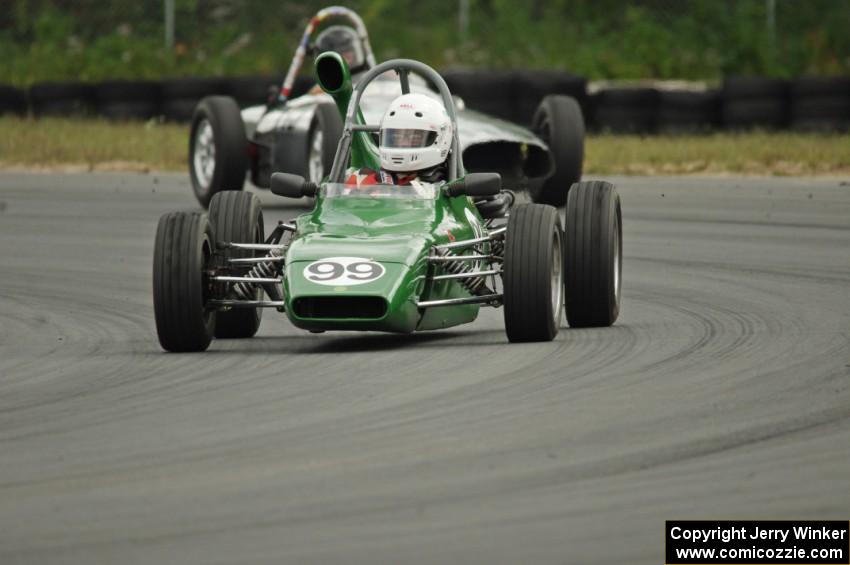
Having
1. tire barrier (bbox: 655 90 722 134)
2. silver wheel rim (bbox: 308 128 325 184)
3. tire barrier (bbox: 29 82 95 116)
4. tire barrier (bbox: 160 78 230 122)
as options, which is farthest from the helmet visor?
tire barrier (bbox: 29 82 95 116)

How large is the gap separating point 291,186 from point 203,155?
8.23 meters

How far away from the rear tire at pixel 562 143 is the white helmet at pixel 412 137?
644 cm

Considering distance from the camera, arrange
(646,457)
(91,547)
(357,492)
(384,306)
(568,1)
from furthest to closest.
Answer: (568,1), (384,306), (646,457), (357,492), (91,547)

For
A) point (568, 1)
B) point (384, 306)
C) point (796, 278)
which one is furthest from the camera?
point (568, 1)

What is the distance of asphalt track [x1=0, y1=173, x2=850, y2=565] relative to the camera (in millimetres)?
5520

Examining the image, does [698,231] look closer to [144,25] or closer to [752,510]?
[752,510]

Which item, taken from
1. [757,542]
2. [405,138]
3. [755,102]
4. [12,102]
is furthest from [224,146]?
[757,542]

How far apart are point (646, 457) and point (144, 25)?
2908cm

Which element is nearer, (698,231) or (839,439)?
(839,439)

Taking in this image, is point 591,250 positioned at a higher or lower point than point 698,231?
higher

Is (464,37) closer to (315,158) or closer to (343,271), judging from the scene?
(315,158)


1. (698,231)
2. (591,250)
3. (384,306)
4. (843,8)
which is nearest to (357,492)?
(384,306)

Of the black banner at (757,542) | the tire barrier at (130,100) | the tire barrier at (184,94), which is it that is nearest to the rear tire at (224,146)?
the tire barrier at (184,94)

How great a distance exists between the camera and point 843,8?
107ft
